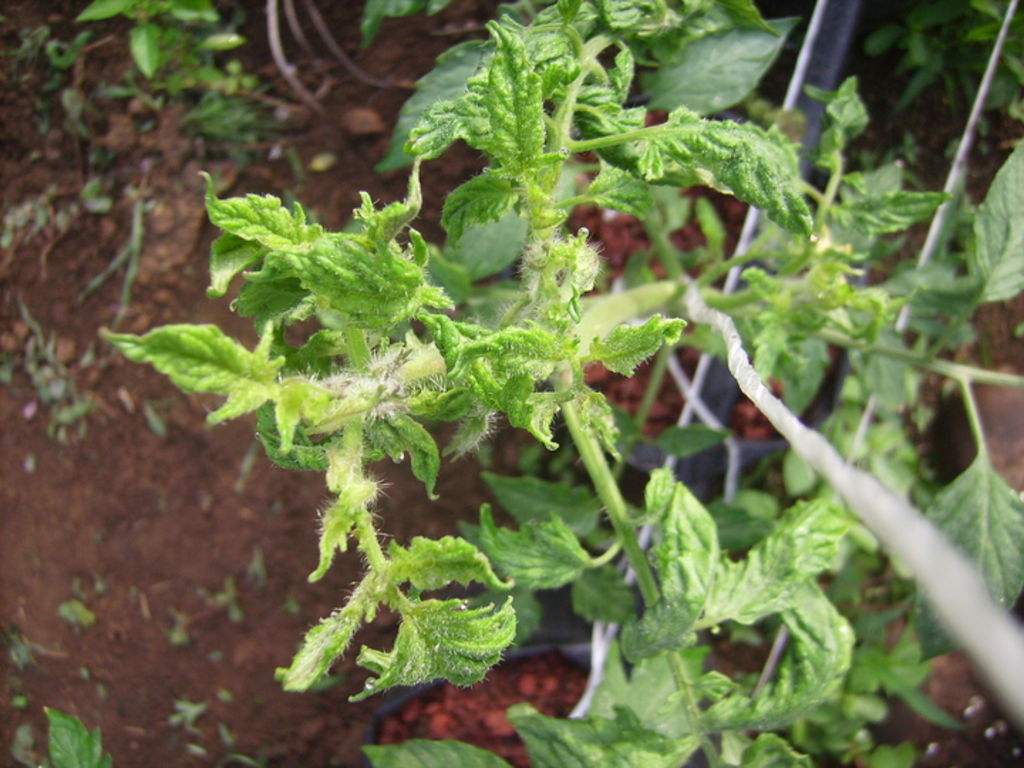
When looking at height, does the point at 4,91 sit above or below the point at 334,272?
below

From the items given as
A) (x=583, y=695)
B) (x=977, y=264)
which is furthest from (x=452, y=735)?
(x=977, y=264)

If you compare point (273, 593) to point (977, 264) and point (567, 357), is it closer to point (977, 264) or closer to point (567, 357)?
point (567, 357)

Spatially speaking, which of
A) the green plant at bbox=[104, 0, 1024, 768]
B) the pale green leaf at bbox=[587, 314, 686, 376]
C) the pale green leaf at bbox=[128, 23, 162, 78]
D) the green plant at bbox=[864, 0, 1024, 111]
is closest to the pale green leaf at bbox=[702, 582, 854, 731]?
the green plant at bbox=[104, 0, 1024, 768]

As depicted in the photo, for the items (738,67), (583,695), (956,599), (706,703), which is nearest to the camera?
(956,599)

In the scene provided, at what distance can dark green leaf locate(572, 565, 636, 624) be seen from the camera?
1.25 m

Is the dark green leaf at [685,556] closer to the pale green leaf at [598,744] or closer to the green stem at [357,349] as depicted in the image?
the pale green leaf at [598,744]

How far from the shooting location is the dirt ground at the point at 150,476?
66.9 inches

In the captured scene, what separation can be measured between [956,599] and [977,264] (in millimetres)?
1129

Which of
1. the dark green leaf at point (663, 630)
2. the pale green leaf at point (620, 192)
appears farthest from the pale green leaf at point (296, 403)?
the dark green leaf at point (663, 630)

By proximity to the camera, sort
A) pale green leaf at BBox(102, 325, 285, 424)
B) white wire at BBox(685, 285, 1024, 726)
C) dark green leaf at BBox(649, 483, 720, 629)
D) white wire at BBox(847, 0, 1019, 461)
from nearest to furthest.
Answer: white wire at BBox(685, 285, 1024, 726), pale green leaf at BBox(102, 325, 285, 424), dark green leaf at BBox(649, 483, 720, 629), white wire at BBox(847, 0, 1019, 461)

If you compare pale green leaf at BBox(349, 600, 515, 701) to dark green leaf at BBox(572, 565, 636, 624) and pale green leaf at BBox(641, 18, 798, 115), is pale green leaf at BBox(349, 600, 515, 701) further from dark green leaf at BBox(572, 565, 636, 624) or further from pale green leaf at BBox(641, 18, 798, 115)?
pale green leaf at BBox(641, 18, 798, 115)

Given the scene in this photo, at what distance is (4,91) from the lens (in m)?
1.70

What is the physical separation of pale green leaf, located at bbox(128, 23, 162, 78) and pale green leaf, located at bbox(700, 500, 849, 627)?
1.41m

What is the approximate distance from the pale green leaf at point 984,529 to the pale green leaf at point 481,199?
29.7 inches
